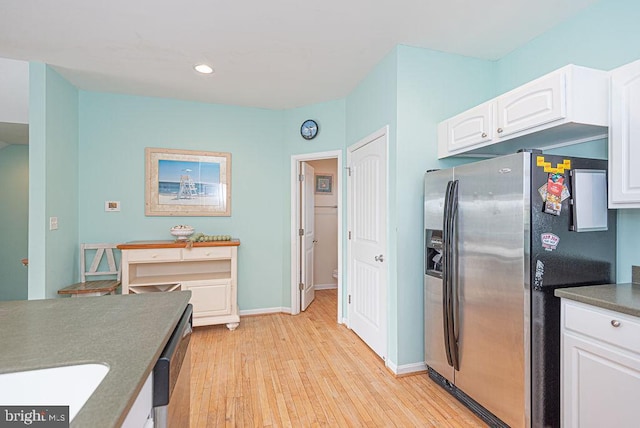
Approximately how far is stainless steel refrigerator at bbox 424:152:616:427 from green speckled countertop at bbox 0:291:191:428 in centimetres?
166

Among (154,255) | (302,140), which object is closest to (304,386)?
(154,255)

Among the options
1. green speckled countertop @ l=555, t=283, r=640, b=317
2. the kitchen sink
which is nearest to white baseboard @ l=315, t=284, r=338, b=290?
green speckled countertop @ l=555, t=283, r=640, b=317

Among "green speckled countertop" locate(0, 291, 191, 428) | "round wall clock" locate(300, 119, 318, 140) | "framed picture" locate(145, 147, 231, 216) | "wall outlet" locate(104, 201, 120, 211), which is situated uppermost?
"round wall clock" locate(300, 119, 318, 140)

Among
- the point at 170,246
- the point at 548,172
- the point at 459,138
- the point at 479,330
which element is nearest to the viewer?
the point at 548,172

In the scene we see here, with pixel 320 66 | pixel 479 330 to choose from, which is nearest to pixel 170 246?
pixel 320 66

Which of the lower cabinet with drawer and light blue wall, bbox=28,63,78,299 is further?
the lower cabinet with drawer

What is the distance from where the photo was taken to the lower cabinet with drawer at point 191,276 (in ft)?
10.5

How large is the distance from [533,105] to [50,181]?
3.84 metres

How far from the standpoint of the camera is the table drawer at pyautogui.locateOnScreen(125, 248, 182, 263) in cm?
318

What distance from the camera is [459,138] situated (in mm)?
2332

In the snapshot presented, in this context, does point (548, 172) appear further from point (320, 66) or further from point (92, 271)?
point (92, 271)

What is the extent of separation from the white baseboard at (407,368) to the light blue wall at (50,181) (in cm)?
307

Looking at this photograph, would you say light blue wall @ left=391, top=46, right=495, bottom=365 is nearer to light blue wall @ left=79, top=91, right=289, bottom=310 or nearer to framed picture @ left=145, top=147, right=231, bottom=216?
light blue wall @ left=79, top=91, right=289, bottom=310

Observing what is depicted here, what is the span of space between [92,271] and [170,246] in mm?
917
